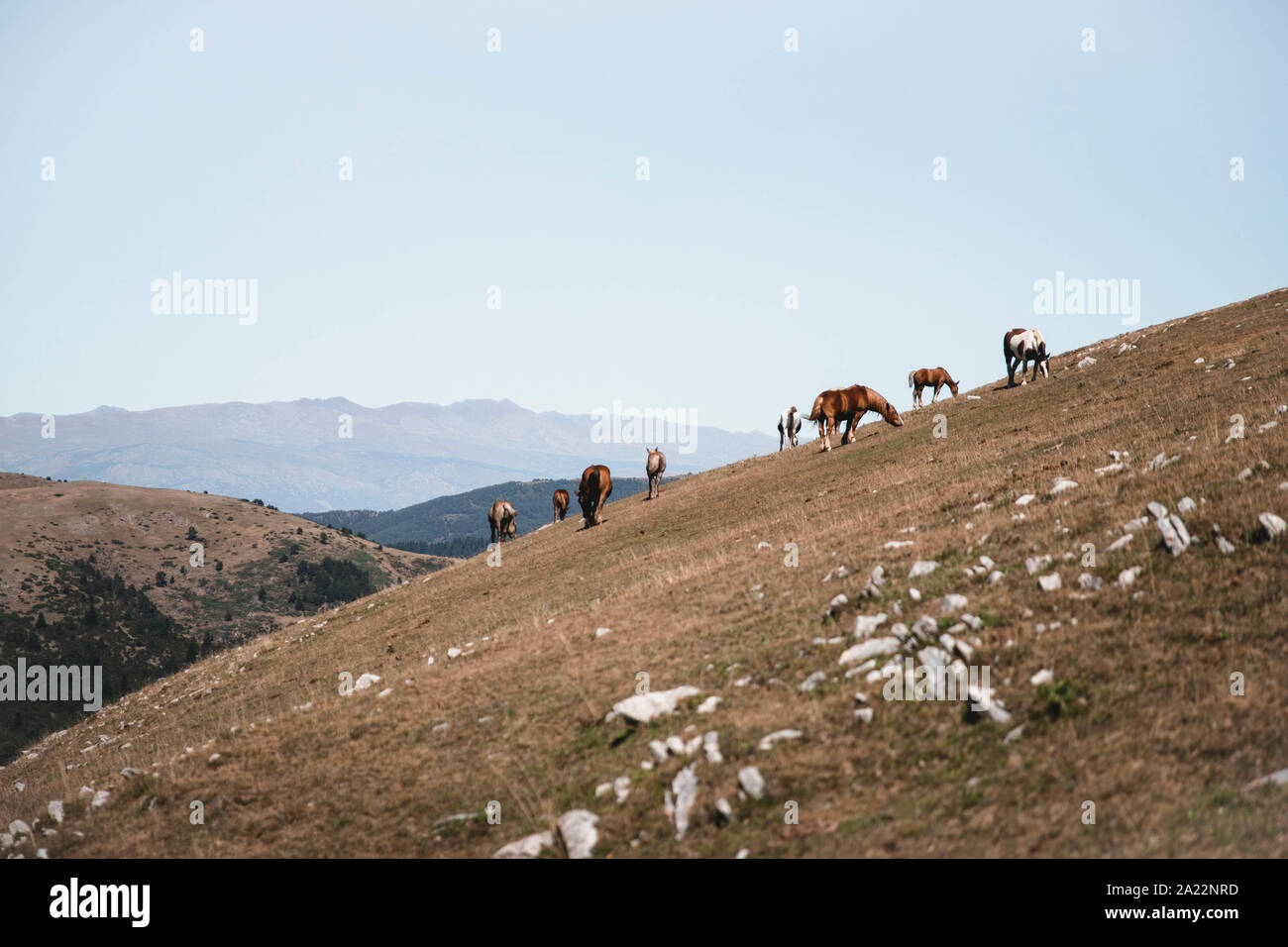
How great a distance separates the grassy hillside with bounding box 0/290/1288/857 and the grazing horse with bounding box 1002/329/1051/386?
18.4 m

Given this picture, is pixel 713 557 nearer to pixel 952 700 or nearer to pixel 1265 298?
pixel 952 700

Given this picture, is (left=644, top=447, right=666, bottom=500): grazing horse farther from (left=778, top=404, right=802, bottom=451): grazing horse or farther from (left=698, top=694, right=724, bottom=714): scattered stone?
(left=698, top=694, right=724, bottom=714): scattered stone

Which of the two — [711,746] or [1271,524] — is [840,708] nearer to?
[711,746]

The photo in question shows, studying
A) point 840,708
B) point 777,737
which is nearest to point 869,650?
point 840,708

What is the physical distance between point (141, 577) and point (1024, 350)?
17027cm

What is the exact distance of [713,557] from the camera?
2188 cm

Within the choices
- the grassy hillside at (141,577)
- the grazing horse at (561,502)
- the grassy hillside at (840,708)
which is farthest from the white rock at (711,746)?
the grassy hillside at (141,577)

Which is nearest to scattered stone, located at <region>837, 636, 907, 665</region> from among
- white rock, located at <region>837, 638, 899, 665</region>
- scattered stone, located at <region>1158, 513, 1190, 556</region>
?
white rock, located at <region>837, 638, 899, 665</region>

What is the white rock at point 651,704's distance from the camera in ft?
35.1

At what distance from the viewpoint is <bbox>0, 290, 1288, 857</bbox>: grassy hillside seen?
23.0 feet

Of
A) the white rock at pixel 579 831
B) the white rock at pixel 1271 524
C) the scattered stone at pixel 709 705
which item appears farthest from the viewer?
the scattered stone at pixel 709 705

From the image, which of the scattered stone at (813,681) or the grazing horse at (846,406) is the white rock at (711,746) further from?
the grazing horse at (846,406)

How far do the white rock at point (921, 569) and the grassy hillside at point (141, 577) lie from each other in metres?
115
